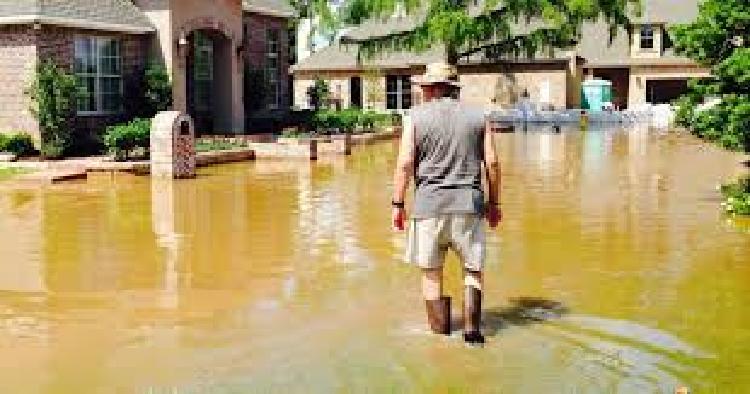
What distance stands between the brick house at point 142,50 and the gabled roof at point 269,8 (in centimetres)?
4

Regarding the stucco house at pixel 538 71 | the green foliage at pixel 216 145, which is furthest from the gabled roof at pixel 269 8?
the stucco house at pixel 538 71

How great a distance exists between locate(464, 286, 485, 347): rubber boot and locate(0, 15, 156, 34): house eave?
17429mm

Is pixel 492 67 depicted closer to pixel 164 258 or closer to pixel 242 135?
pixel 242 135

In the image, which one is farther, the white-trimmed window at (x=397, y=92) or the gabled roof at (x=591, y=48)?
the gabled roof at (x=591, y=48)

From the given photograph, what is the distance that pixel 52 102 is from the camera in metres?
22.7

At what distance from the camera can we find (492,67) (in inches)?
1834

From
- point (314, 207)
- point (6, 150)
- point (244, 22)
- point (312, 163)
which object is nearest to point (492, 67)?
point (244, 22)

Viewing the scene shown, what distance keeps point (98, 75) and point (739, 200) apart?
53.8 feet

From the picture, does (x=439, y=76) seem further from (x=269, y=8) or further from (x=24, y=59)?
(x=269, y=8)

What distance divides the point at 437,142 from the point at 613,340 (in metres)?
1.84

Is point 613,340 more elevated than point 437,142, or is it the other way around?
point 437,142

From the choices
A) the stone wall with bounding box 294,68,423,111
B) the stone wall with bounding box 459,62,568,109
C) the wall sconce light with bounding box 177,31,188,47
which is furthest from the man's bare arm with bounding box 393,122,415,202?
the stone wall with bounding box 294,68,423,111

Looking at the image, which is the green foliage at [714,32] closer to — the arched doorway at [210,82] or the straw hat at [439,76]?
the straw hat at [439,76]

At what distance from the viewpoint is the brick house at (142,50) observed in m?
22.9
